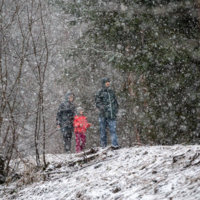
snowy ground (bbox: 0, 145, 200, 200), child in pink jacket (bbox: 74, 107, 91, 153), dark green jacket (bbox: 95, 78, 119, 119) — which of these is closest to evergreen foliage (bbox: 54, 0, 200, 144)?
dark green jacket (bbox: 95, 78, 119, 119)

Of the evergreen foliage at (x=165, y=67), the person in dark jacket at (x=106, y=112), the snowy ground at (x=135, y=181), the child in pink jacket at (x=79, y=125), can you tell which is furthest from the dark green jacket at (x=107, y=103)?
the snowy ground at (x=135, y=181)

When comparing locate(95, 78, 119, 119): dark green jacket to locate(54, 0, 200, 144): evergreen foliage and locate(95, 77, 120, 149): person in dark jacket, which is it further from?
locate(54, 0, 200, 144): evergreen foliage

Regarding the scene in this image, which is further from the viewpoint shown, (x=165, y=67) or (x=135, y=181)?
(x=165, y=67)

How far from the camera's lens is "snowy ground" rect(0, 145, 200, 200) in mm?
1778

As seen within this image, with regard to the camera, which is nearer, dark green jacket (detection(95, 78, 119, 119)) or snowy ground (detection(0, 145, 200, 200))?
snowy ground (detection(0, 145, 200, 200))

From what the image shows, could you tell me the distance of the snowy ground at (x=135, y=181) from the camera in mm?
1778

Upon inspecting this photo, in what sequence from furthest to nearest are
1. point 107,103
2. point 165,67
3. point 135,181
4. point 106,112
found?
point 165,67 < point 107,103 < point 106,112 < point 135,181

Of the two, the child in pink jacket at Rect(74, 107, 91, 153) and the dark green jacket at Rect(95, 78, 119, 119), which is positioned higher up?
the dark green jacket at Rect(95, 78, 119, 119)

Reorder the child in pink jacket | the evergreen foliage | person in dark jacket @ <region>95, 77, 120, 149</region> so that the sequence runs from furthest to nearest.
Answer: the evergreen foliage → person in dark jacket @ <region>95, 77, 120, 149</region> → the child in pink jacket

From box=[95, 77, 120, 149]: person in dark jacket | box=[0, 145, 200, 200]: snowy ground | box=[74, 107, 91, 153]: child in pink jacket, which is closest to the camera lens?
box=[0, 145, 200, 200]: snowy ground

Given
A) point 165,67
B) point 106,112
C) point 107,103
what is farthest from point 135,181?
point 165,67

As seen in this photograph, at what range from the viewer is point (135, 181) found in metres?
2.32

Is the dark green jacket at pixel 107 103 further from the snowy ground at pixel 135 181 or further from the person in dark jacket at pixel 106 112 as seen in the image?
the snowy ground at pixel 135 181

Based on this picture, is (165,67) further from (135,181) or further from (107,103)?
(135,181)
